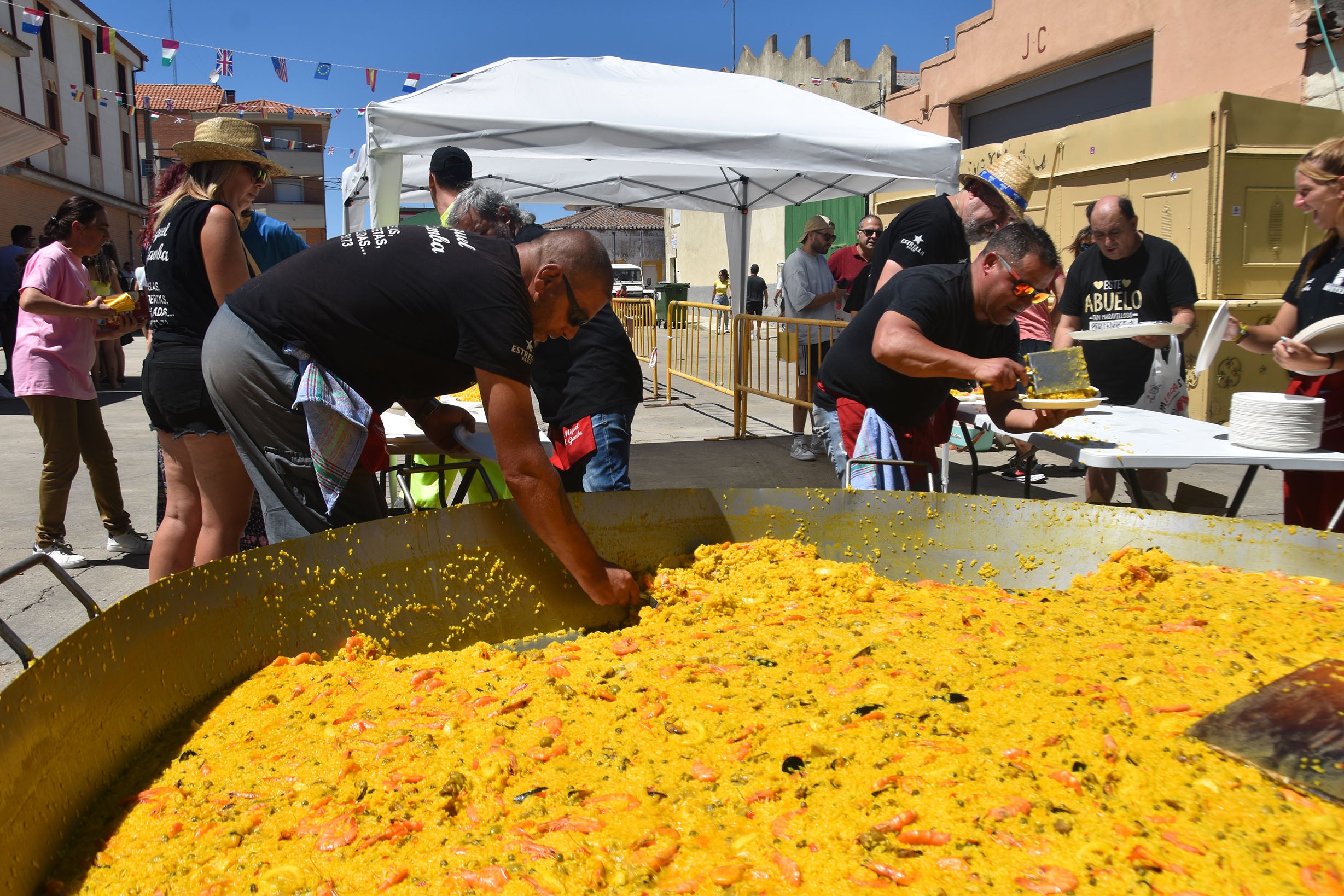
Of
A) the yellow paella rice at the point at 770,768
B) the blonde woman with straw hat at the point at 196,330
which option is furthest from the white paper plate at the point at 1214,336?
the blonde woman with straw hat at the point at 196,330

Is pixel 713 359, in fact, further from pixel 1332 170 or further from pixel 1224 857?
pixel 1224 857

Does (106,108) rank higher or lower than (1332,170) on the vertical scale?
higher

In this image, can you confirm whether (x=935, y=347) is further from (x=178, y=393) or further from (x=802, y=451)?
(x=802, y=451)

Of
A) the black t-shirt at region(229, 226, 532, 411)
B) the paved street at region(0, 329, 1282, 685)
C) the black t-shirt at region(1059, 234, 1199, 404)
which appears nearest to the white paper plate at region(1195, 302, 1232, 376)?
the black t-shirt at region(1059, 234, 1199, 404)

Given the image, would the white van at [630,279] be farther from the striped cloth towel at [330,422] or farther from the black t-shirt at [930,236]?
the striped cloth towel at [330,422]

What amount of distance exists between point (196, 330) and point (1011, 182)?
312cm

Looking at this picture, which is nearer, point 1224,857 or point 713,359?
point 1224,857

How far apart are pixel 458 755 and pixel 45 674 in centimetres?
65

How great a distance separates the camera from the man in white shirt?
7.77m

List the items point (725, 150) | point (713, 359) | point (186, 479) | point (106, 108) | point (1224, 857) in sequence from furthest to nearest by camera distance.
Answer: point (106, 108), point (713, 359), point (725, 150), point (186, 479), point (1224, 857)

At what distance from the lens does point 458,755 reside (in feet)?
5.29

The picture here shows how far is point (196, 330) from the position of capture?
3.00m

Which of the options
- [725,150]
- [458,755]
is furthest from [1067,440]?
[725,150]

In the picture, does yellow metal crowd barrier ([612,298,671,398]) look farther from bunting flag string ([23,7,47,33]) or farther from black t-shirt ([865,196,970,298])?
bunting flag string ([23,7,47,33])
